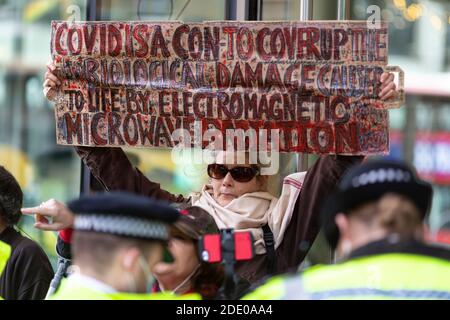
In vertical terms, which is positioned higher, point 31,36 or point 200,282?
point 31,36

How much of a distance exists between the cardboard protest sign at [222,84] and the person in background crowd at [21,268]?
1.56 ft

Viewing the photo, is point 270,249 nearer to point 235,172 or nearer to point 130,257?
point 235,172

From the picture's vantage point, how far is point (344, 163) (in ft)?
13.0

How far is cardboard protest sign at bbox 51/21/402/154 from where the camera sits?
394cm

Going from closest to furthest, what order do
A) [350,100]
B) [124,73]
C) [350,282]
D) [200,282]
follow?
[350,282] → [200,282] → [350,100] → [124,73]

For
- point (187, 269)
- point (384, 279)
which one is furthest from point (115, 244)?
point (187, 269)

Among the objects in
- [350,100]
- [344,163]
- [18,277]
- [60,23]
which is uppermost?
[60,23]

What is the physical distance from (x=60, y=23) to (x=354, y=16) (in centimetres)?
192

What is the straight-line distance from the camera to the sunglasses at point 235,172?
4148 mm

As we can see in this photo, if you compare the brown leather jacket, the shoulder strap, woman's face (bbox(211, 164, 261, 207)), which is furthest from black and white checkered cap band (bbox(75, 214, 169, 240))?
woman's face (bbox(211, 164, 261, 207))

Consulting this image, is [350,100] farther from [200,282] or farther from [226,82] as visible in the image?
[200,282]

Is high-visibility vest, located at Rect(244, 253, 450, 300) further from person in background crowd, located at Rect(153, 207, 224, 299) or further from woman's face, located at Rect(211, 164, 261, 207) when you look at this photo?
woman's face, located at Rect(211, 164, 261, 207)
